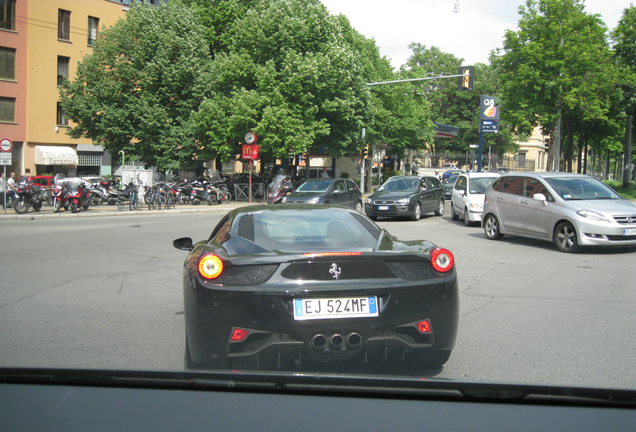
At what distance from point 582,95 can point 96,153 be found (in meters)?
37.0

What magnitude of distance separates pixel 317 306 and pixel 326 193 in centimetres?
1611

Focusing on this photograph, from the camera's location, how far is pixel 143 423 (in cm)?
203

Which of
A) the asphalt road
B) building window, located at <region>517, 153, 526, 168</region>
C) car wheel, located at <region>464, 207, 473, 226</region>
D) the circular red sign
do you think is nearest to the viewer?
the asphalt road

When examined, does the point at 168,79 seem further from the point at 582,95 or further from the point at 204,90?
the point at 582,95

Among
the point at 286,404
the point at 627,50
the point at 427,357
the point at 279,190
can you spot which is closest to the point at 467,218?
the point at 279,190

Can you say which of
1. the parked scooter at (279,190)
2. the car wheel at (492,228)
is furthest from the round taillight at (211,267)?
the parked scooter at (279,190)

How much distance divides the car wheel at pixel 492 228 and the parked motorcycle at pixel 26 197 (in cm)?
1835

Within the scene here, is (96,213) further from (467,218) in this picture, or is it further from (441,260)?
(441,260)

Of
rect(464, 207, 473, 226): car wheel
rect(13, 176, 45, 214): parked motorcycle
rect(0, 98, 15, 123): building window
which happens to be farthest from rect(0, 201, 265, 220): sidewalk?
rect(0, 98, 15, 123): building window

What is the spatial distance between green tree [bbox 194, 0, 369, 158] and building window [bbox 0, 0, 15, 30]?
62.4 feet

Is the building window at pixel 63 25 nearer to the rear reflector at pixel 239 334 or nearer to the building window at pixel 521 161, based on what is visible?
the rear reflector at pixel 239 334

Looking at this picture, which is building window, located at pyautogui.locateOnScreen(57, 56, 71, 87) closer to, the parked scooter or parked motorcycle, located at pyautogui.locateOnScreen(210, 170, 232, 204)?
parked motorcycle, located at pyautogui.locateOnScreen(210, 170, 232, 204)

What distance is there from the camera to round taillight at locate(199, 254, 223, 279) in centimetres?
371

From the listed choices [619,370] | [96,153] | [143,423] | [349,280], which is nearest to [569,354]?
[619,370]
